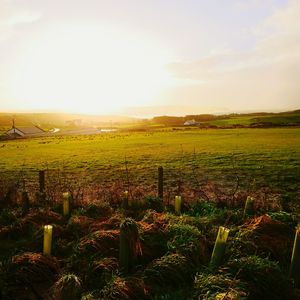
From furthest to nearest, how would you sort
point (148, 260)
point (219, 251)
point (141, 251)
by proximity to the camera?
1. point (148, 260)
2. point (141, 251)
3. point (219, 251)

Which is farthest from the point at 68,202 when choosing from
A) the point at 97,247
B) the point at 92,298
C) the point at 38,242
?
the point at 92,298

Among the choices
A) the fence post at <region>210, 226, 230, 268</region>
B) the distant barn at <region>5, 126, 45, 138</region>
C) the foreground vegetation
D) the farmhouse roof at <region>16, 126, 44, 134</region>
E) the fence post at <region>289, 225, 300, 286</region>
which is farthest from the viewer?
the farmhouse roof at <region>16, 126, 44, 134</region>

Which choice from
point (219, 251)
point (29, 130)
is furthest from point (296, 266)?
point (29, 130)

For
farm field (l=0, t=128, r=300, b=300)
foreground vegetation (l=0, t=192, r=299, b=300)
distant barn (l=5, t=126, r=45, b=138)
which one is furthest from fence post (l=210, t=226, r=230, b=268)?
distant barn (l=5, t=126, r=45, b=138)

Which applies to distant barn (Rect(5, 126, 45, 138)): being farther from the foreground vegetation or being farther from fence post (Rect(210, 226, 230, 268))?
fence post (Rect(210, 226, 230, 268))

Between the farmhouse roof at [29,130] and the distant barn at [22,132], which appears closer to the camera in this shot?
the distant barn at [22,132]

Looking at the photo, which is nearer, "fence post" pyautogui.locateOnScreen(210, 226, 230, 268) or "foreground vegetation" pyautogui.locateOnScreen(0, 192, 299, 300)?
"foreground vegetation" pyautogui.locateOnScreen(0, 192, 299, 300)

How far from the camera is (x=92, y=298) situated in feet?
20.6

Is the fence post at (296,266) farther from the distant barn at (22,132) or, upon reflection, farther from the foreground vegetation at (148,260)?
the distant barn at (22,132)

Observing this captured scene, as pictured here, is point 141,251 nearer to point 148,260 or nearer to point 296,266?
point 148,260

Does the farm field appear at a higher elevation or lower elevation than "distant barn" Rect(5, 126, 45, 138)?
higher

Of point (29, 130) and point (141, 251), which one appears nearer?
point (141, 251)

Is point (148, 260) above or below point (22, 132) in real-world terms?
above

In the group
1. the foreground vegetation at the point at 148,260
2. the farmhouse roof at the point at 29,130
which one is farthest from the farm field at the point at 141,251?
the farmhouse roof at the point at 29,130
